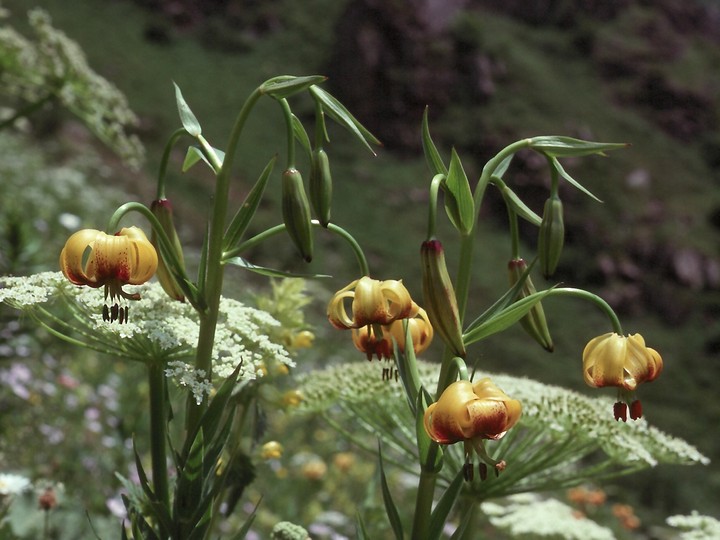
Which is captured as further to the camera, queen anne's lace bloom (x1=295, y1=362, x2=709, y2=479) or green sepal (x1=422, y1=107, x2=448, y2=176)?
queen anne's lace bloom (x1=295, y1=362, x2=709, y2=479)

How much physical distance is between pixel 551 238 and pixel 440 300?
0.26 meters

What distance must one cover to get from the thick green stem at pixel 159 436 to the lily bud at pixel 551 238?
0.69 m

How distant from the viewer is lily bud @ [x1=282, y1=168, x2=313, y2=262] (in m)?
1.27

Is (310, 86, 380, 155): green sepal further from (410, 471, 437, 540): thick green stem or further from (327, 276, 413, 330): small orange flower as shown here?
(410, 471, 437, 540): thick green stem

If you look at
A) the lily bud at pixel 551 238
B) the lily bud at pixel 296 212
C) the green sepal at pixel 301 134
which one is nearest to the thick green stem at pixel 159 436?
the lily bud at pixel 296 212

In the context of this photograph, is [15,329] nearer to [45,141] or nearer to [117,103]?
[117,103]

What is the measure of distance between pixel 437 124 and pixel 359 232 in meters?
9.83

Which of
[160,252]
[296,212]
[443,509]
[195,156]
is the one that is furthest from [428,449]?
[195,156]

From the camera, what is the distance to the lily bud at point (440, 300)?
3.98 ft

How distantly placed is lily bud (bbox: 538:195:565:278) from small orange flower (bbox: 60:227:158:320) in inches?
25.2

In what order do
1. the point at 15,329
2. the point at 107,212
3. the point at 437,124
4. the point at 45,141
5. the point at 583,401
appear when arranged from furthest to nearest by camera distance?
the point at 437,124 < the point at 45,141 < the point at 107,212 < the point at 15,329 < the point at 583,401

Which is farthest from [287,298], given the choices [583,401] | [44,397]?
[44,397]

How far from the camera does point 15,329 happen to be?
8.65ft

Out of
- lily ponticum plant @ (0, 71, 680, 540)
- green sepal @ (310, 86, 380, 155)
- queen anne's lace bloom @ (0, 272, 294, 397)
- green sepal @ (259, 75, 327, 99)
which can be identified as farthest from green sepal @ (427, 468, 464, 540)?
green sepal @ (259, 75, 327, 99)
